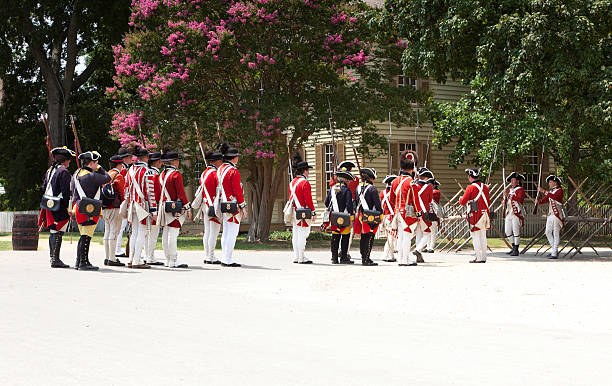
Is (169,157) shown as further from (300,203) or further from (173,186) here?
(300,203)

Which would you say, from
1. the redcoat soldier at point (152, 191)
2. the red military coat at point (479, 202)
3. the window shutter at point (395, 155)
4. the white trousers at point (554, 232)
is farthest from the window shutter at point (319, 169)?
the redcoat soldier at point (152, 191)

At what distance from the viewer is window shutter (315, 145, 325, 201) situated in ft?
119

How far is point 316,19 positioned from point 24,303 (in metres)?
17.7

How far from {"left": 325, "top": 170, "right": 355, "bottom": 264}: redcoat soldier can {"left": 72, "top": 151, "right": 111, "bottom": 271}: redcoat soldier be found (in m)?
4.77

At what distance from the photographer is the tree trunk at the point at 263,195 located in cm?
2989

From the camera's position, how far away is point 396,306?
1116cm

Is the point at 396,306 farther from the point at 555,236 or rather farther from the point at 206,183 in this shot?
the point at 555,236

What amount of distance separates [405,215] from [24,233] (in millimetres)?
10608

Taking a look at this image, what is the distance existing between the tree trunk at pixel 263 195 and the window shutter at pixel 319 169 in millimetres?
6027

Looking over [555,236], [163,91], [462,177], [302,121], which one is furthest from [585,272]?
[462,177]

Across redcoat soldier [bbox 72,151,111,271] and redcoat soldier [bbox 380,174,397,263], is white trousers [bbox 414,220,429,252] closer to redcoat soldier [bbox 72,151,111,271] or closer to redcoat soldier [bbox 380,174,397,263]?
redcoat soldier [bbox 380,174,397,263]

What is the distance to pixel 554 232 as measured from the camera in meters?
Result: 21.8

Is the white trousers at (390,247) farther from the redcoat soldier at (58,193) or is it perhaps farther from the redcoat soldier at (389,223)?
the redcoat soldier at (58,193)

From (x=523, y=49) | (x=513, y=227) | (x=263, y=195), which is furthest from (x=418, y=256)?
(x=263, y=195)
